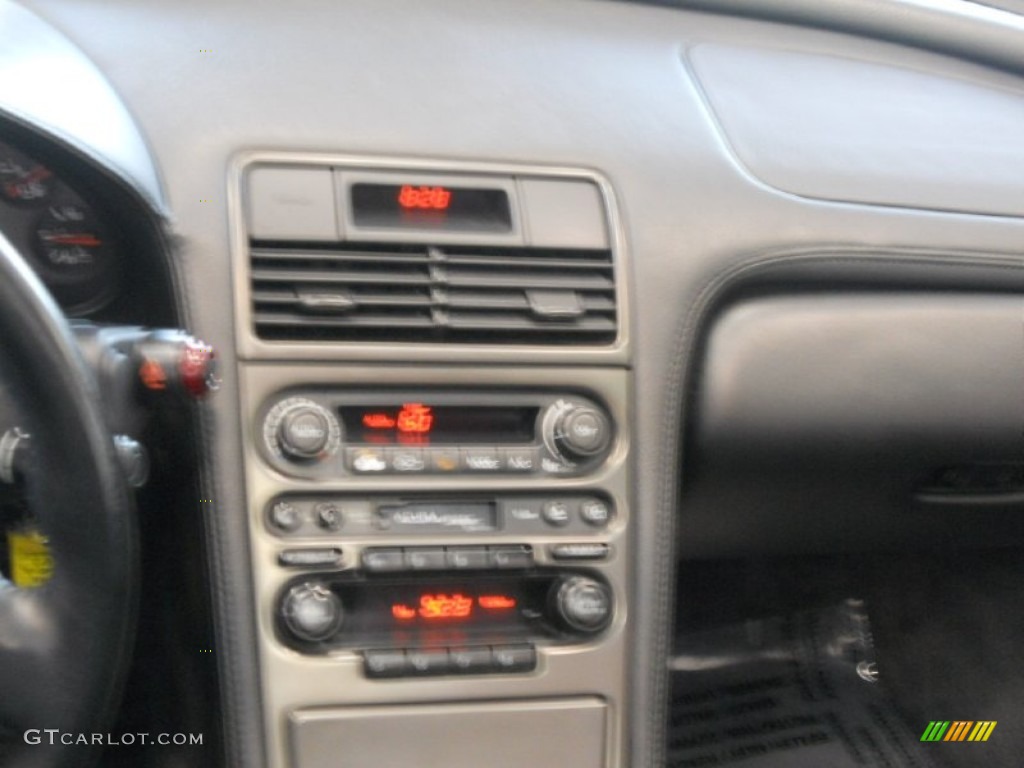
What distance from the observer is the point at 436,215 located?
4.06ft

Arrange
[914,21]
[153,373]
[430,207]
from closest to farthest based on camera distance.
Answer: [153,373]
[430,207]
[914,21]

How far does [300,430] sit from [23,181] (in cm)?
35

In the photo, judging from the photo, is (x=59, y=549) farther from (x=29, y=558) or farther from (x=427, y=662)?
(x=427, y=662)

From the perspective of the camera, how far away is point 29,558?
86 cm

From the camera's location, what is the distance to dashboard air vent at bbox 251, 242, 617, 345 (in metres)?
1.17

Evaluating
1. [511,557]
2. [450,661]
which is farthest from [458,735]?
[511,557]

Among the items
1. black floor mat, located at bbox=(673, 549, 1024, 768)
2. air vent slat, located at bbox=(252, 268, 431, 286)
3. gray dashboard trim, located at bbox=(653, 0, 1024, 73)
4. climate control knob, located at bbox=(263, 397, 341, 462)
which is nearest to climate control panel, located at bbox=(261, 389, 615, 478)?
climate control knob, located at bbox=(263, 397, 341, 462)

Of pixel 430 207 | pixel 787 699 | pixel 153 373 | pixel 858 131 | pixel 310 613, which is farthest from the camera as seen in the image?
pixel 787 699

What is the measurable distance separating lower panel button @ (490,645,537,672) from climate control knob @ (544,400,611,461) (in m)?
0.19

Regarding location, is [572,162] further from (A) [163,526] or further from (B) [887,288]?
(A) [163,526]

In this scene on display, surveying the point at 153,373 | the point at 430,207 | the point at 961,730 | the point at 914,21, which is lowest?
the point at 961,730

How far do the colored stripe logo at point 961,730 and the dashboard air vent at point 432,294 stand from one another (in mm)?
1012

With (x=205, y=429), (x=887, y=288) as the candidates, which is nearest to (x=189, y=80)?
(x=205, y=429)

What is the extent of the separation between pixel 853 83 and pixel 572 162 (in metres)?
0.46
